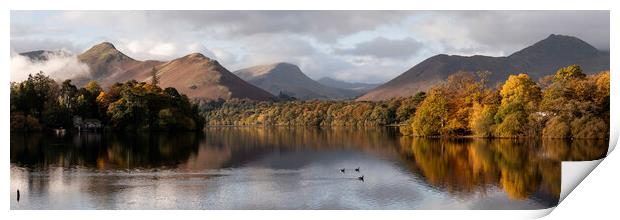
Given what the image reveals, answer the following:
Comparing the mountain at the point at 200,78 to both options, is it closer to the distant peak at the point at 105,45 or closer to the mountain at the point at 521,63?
the distant peak at the point at 105,45

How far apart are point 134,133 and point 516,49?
105ft

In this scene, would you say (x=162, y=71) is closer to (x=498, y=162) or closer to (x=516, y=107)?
(x=516, y=107)

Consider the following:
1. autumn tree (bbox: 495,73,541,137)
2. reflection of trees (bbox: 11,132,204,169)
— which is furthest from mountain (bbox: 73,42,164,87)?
autumn tree (bbox: 495,73,541,137)

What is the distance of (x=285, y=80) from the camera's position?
3029 inches

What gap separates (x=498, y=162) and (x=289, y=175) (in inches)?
421

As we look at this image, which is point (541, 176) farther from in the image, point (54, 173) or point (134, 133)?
point (134, 133)

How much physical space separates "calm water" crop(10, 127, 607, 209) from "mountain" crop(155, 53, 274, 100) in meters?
15.9

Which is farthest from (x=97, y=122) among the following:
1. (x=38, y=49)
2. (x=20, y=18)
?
(x=20, y=18)

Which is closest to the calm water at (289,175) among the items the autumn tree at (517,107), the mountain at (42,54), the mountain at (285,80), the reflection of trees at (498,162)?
Answer: the reflection of trees at (498,162)

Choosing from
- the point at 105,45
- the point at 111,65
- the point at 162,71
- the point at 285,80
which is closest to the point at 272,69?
the point at 285,80

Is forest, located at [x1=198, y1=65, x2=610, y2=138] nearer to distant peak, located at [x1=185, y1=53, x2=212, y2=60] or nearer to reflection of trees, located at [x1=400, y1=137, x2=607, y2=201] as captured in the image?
reflection of trees, located at [x1=400, y1=137, x2=607, y2=201]

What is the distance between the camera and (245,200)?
24406 millimetres

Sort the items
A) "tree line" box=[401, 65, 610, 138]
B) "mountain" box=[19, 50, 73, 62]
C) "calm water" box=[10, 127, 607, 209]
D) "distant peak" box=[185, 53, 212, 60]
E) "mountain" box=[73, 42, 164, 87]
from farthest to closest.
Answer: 1. "distant peak" box=[185, 53, 212, 60]
2. "mountain" box=[73, 42, 164, 87]
3. "mountain" box=[19, 50, 73, 62]
4. "tree line" box=[401, 65, 610, 138]
5. "calm water" box=[10, 127, 607, 209]

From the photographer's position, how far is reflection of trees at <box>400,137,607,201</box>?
90.5 feet
